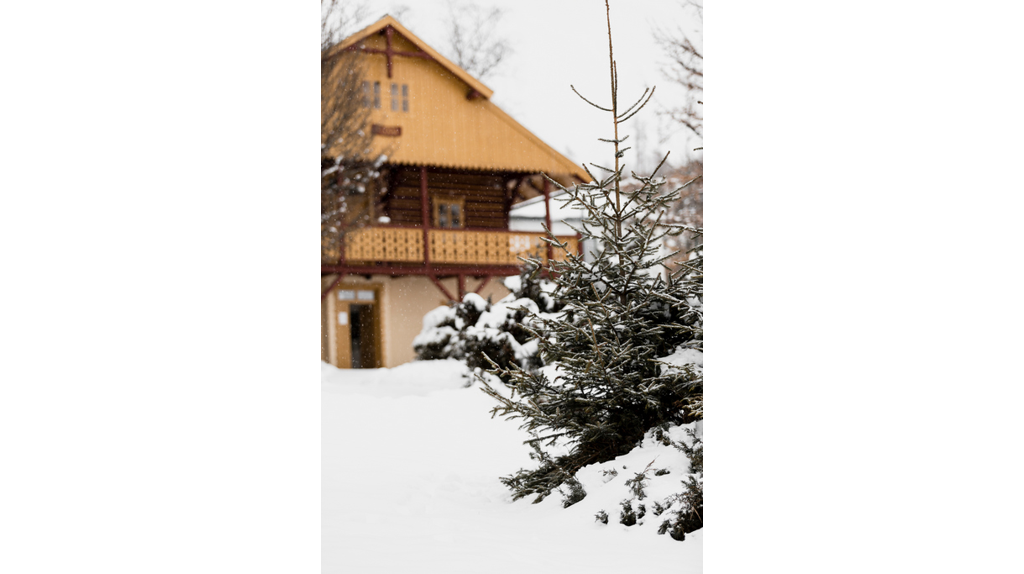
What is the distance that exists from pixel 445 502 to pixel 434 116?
311cm

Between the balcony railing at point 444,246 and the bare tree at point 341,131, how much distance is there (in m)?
0.15

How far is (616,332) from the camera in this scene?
331 centimetres

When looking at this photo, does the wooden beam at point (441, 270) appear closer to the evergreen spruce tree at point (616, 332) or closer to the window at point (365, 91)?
the window at point (365, 91)

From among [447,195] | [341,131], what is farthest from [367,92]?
[447,195]

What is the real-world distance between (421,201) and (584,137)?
3142 mm

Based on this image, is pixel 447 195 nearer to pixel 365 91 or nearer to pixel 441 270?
pixel 441 270

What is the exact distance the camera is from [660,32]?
135 inches

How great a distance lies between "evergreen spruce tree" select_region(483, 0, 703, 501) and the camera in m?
3.28

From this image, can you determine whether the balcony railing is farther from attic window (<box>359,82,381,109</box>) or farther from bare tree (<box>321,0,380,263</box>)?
attic window (<box>359,82,381,109</box>)

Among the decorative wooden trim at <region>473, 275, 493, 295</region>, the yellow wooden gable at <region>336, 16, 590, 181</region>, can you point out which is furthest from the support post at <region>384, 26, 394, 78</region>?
the decorative wooden trim at <region>473, 275, 493, 295</region>

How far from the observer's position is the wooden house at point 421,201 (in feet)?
14.0

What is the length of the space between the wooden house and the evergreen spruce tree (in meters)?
→ 0.40

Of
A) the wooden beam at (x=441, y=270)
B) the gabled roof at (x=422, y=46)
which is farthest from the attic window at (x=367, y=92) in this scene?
the wooden beam at (x=441, y=270)
